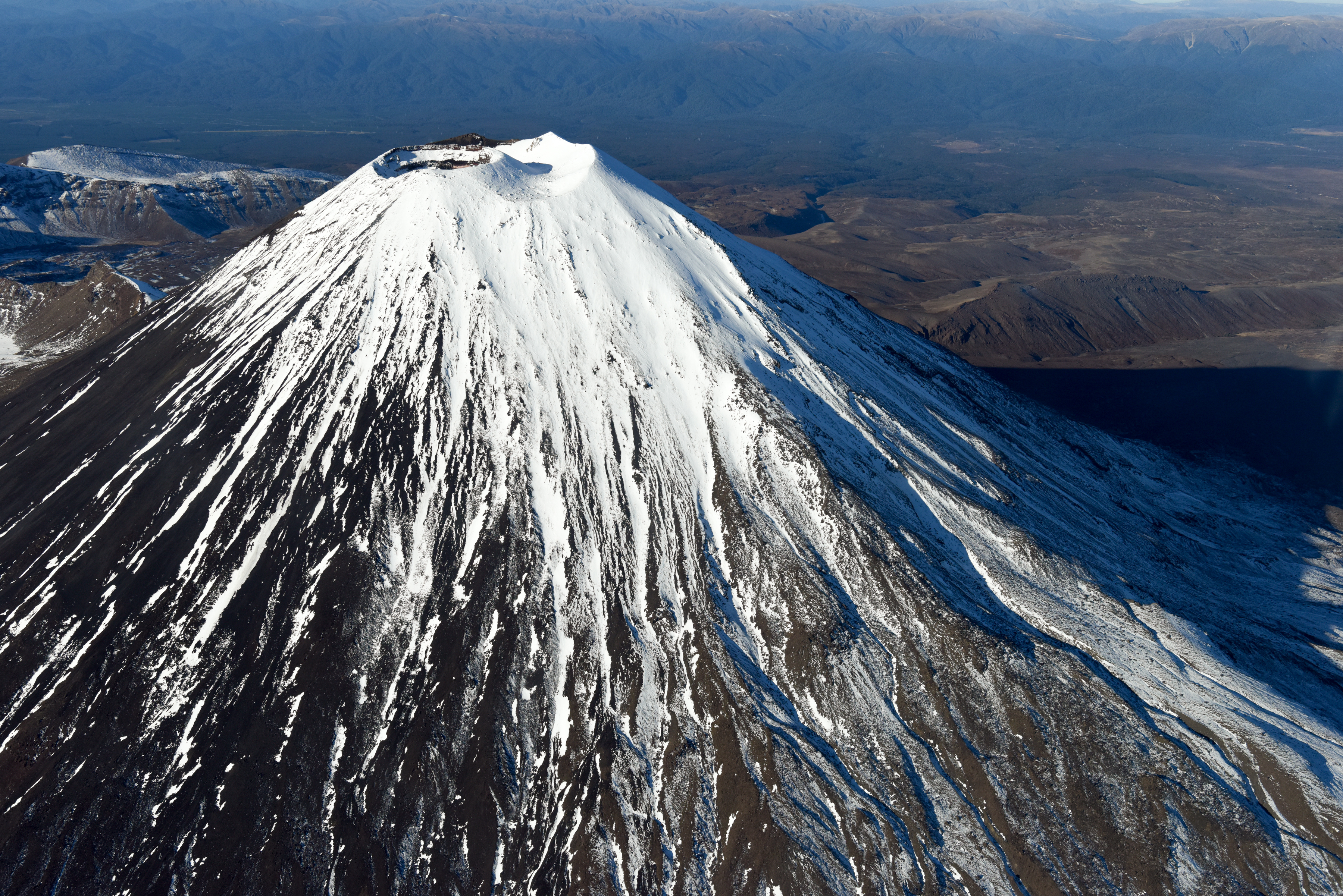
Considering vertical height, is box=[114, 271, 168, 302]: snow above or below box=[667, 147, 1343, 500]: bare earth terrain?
above

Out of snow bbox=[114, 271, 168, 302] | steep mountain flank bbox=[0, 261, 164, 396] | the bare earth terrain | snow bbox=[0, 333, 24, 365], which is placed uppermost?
snow bbox=[114, 271, 168, 302]

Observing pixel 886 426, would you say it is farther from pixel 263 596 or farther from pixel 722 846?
pixel 263 596

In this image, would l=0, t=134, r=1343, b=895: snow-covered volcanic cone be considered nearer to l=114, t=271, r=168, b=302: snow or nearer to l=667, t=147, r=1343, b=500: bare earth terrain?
l=114, t=271, r=168, b=302: snow

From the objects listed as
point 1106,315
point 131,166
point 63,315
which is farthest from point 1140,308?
point 131,166

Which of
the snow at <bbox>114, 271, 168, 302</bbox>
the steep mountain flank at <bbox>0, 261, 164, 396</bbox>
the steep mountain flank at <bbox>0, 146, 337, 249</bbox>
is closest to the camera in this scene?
the steep mountain flank at <bbox>0, 261, 164, 396</bbox>

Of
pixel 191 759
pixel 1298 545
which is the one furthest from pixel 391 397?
pixel 1298 545

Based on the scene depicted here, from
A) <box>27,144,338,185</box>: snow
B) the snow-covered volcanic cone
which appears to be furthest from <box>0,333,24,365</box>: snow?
<box>27,144,338,185</box>: snow

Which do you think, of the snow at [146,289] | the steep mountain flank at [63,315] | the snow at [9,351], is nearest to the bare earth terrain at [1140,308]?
the snow at [146,289]
